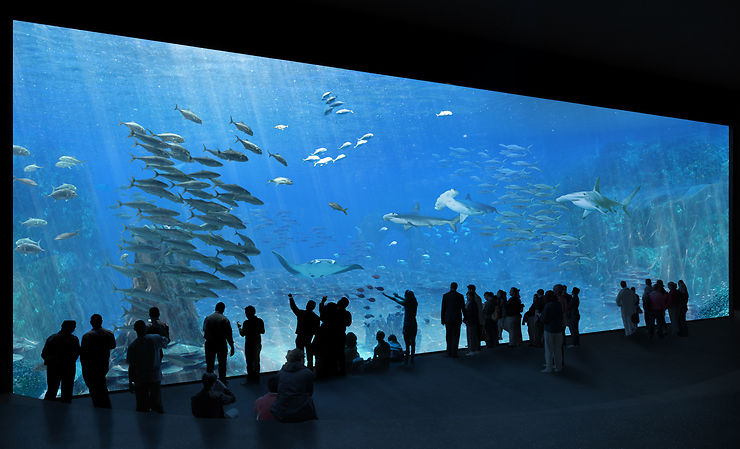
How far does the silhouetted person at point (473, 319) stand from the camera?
7.90 metres

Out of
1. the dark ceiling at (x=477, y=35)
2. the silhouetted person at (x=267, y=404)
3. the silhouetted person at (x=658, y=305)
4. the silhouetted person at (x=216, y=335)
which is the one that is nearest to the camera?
the silhouetted person at (x=267, y=404)

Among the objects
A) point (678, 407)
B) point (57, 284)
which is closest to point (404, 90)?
point (57, 284)

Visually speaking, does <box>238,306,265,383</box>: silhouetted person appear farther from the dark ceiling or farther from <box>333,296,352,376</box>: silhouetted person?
the dark ceiling

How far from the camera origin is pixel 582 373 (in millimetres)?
6746

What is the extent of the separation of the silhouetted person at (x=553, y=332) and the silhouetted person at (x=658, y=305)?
3.51 meters

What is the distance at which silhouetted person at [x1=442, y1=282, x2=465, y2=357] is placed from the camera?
7.61 metres

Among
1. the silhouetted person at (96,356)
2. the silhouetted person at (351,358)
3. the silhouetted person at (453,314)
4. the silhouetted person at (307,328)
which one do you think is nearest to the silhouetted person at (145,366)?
the silhouetted person at (96,356)

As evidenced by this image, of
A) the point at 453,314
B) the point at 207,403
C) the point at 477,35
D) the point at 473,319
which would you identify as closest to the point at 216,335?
the point at 207,403

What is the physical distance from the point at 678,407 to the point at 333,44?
6131 millimetres

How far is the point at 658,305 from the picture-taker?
29.4 feet

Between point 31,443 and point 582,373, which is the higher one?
point 31,443

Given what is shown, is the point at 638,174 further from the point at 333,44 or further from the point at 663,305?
the point at 333,44

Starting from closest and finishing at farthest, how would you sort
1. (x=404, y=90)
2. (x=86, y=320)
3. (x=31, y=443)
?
1. (x=31, y=443)
2. (x=86, y=320)
3. (x=404, y=90)

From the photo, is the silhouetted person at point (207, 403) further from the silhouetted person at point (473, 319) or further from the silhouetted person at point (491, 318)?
the silhouetted person at point (491, 318)
